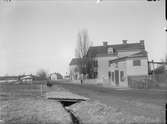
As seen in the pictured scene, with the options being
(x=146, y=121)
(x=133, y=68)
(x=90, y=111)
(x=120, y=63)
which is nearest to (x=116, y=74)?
(x=120, y=63)

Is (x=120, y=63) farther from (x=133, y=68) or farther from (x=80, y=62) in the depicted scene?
(x=80, y=62)

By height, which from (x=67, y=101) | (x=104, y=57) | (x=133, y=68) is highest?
(x=104, y=57)

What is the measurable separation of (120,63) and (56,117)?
78.4ft

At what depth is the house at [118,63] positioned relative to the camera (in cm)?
2825

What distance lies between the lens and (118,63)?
31.8 m

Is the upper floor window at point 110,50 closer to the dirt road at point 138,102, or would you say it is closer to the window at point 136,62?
the window at point 136,62

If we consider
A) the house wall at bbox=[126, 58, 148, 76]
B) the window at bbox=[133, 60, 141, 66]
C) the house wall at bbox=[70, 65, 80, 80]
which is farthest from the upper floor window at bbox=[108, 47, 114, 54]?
the window at bbox=[133, 60, 141, 66]

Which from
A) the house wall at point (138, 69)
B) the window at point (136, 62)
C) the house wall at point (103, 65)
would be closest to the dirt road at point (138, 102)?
the house wall at point (138, 69)

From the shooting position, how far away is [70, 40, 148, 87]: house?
1112 inches

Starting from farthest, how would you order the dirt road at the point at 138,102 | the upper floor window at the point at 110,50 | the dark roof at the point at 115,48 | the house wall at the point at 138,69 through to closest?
the upper floor window at the point at 110,50 → the dark roof at the point at 115,48 → the house wall at the point at 138,69 → the dirt road at the point at 138,102

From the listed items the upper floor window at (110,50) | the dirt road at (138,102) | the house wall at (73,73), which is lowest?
the dirt road at (138,102)

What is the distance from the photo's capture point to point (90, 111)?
9289 mm

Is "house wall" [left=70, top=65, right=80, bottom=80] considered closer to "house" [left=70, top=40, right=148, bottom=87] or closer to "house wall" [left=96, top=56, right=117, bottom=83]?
"house" [left=70, top=40, right=148, bottom=87]

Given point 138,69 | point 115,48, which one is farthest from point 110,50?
point 138,69
